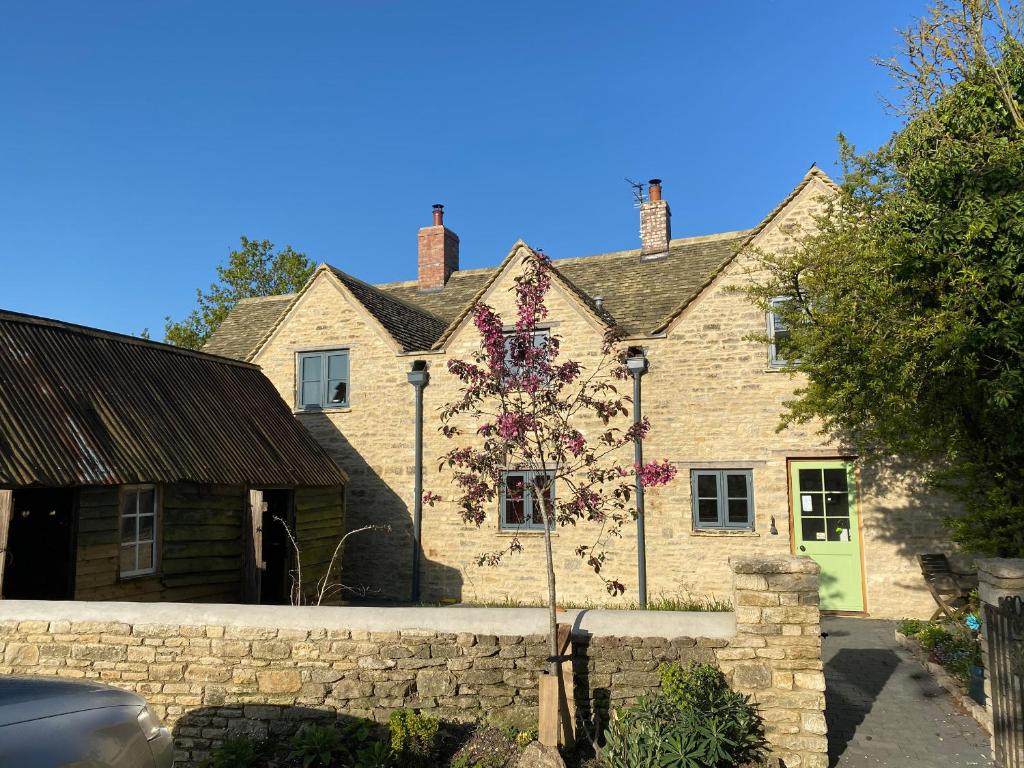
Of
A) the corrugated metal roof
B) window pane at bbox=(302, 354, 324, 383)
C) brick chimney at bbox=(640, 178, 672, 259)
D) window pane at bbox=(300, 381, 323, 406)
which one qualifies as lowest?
the corrugated metal roof

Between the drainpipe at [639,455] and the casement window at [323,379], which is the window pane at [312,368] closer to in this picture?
the casement window at [323,379]

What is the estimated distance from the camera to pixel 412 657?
22.6ft

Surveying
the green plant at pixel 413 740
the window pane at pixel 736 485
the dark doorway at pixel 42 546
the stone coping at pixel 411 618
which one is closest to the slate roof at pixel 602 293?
the window pane at pixel 736 485

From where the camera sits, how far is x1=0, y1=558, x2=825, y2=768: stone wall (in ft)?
20.9

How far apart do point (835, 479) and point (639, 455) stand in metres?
A: 3.42

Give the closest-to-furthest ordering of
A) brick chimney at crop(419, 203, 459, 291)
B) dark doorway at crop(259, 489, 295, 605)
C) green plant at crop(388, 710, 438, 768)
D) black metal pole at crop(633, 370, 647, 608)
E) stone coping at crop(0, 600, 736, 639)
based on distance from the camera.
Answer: green plant at crop(388, 710, 438, 768) < stone coping at crop(0, 600, 736, 639) < black metal pole at crop(633, 370, 647, 608) < dark doorway at crop(259, 489, 295, 605) < brick chimney at crop(419, 203, 459, 291)

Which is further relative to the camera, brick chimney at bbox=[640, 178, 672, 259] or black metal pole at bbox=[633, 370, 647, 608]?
brick chimney at bbox=[640, 178, 672, 259]

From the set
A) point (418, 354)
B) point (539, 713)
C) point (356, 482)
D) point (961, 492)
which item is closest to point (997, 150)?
point (961, 492)

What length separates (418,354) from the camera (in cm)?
1553

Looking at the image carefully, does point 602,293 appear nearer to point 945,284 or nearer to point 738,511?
point 738,511

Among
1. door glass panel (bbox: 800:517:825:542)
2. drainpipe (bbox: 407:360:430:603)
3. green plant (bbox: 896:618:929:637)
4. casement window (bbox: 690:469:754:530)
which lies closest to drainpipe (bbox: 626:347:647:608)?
casement window (bbox: 690:469:754:530)

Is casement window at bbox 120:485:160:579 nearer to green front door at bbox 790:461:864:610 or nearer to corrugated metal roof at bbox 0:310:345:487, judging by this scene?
corrugated metal roof at bbox 0:310:345:487

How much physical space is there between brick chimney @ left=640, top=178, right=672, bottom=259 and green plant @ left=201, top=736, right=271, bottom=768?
14.1 metres

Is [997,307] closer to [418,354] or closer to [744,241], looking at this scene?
[744,241]
